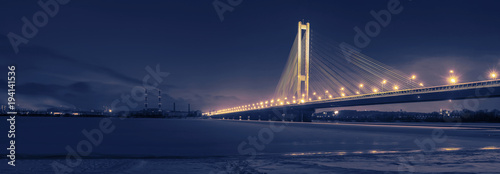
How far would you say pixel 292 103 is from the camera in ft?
263

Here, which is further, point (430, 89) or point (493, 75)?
point (430, 89)

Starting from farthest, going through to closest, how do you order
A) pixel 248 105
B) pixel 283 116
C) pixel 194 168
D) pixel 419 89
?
pixel 248 105 → pixel 283 116 → pixel 419 89 → pixel 194 168

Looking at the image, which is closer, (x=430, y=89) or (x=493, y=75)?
(x=493, y=75)

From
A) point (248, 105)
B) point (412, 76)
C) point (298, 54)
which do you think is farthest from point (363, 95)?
point (248, 105)

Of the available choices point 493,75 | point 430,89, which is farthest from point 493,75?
point 430,89

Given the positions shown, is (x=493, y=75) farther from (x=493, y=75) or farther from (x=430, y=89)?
(x=430, y=89)

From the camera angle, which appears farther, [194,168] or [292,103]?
[292,103]

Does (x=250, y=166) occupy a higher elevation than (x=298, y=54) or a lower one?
lower

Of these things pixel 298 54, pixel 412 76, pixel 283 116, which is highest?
pixel 298 54

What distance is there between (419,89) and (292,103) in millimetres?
32333

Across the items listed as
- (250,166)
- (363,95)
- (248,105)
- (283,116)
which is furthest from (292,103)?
(250,166)

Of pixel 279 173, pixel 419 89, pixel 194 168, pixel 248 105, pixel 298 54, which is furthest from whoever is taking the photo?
pixel 248 105

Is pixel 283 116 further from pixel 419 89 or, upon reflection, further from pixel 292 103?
pixel 419 89

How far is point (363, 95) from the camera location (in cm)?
5966
